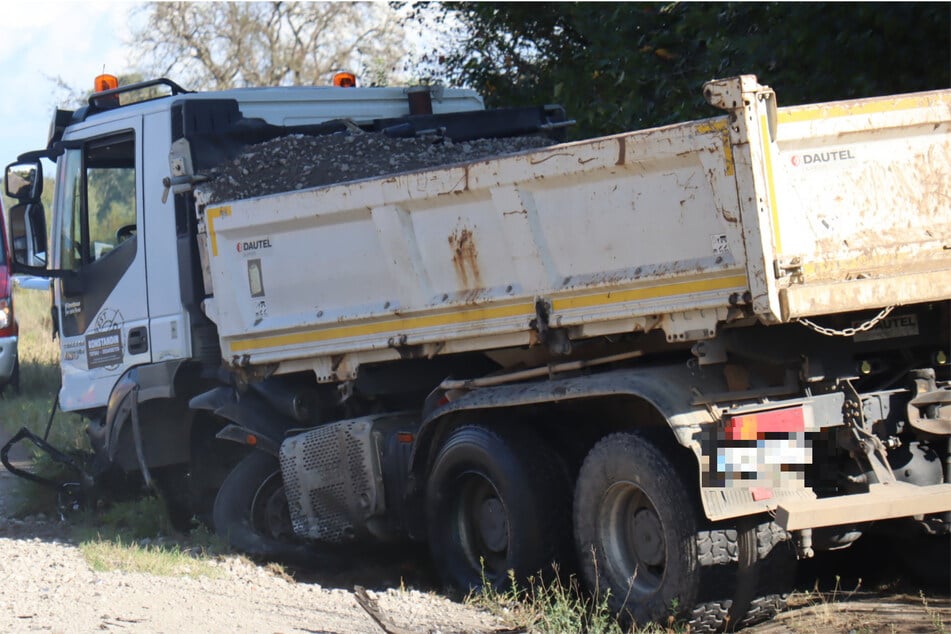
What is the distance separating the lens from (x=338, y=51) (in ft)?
102

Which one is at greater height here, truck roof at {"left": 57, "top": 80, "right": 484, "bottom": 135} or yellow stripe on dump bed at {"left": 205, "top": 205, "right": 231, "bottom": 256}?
truck roof at {"left": 57, "top": 80, "right": 484, "bottom": 135}

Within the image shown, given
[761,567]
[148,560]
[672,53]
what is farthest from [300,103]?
[761,567]

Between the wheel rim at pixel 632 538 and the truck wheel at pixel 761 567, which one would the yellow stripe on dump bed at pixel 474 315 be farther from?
the truck wheel at pixel 761 567

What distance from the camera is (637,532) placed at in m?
5.21

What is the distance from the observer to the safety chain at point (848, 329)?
4677 millimetres

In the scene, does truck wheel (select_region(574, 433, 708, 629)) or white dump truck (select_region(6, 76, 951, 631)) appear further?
truck wheel (select_region(574, 433, 708, 629))

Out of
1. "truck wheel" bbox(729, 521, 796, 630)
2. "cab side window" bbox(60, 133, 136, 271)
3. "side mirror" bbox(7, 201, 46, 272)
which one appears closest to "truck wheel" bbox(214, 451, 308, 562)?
"cab side window" bbox(60, 133, 136, 271)

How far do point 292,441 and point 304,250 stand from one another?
108 centimetres

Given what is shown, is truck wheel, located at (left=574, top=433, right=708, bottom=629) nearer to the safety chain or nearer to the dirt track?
the dirt track

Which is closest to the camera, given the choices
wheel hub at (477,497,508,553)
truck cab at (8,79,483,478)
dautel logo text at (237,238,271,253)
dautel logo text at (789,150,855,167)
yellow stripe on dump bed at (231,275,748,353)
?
dautel logo text at (789,150,855,167)

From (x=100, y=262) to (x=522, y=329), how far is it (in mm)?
3515

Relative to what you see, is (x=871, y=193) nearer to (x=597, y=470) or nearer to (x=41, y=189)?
(x=597, y=470)

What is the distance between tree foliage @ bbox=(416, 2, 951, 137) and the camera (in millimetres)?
7828

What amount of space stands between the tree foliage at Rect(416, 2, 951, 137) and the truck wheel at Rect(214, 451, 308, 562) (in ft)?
14.0
